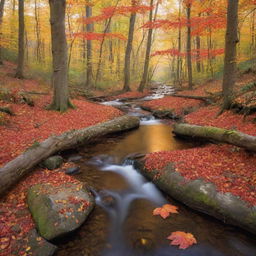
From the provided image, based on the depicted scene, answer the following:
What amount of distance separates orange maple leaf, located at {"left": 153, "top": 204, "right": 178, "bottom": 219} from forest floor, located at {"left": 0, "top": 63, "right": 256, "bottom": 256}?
0.86m

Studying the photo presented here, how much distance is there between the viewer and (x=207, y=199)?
4.85 meters

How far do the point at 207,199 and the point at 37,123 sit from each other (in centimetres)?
710

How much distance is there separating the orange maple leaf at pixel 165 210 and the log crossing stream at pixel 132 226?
0.34 feet

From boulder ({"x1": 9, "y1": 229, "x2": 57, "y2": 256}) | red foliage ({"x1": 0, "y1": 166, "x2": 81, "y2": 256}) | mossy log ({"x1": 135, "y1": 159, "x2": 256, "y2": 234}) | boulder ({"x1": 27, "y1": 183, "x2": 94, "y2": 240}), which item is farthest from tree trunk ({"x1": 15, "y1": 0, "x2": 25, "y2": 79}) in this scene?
boulder ({"x1": 9, "y1": 229, "x2": 57, "y2": 256})

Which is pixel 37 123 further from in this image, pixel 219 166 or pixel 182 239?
pixel 182 239

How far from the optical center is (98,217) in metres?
4.84

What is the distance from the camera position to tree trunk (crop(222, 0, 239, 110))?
9.12m

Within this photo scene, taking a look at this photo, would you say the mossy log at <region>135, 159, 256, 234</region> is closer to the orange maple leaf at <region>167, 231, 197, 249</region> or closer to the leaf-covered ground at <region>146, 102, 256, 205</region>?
the leaf-covered ground at <region>146, 102, 256, 205</region>

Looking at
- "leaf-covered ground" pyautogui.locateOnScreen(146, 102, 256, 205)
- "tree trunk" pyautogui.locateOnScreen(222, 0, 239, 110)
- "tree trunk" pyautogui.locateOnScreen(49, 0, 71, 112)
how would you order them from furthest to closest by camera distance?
"tree trunk" pyautogui.locateOnScreen(49, 0, 71, 112)
"tree trunk" pyautogui.locateOnScreen(222, 0, 239, 110)
"leaf-covered ground" pyautogui.locateOnScreen(146, 102, 256, 205)

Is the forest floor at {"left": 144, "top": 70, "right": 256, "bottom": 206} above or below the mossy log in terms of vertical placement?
above

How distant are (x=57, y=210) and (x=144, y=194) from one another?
7.49 ft

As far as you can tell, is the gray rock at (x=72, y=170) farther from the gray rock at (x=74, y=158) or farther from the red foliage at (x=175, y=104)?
the red foliage at (x=175, y=104)

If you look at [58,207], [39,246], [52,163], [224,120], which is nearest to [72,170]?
[52,163]

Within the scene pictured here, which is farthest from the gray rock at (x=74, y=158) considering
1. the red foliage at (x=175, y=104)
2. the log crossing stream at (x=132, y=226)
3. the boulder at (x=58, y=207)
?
the red foliage at (x=175, y=104)
